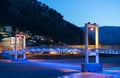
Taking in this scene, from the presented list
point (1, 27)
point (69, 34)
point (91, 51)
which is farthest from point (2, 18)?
point (91, 51)

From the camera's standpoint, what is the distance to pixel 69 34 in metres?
122

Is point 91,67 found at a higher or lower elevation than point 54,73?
higher

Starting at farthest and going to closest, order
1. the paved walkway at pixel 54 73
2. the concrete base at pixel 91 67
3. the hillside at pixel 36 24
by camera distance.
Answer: the hillside at pixel 36 24 → the concrete base at pixel 91 67 → the paved walkway at pixel 54 73

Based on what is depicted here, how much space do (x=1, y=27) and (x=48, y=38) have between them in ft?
50.3

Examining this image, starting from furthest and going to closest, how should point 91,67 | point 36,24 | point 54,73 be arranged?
1. point 36,24
2. point 91,67
3. point 54,73

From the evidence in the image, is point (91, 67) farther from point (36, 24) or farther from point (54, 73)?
point (36, 24)

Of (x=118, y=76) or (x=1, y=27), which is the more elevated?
(x=1, y=27)

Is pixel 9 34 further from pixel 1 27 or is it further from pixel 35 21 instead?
pixel 35 21

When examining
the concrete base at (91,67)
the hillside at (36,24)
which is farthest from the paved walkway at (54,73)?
the hillside at (36,24)

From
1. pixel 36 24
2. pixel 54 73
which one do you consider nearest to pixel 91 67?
pixel 54 73

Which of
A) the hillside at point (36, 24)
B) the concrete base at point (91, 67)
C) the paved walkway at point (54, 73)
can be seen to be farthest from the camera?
the hillside at point (36, 24)

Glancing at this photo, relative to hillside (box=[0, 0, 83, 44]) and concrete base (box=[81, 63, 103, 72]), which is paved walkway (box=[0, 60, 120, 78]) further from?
hillside (box=[0, 0, 83, 44])

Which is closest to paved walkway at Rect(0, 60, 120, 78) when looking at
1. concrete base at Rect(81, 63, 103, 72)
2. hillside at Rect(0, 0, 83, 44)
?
concrete base at Rect(81, 63, 103, 72)

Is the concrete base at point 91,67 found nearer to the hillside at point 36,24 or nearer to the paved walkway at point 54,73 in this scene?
the paved walkway at point 54,73
